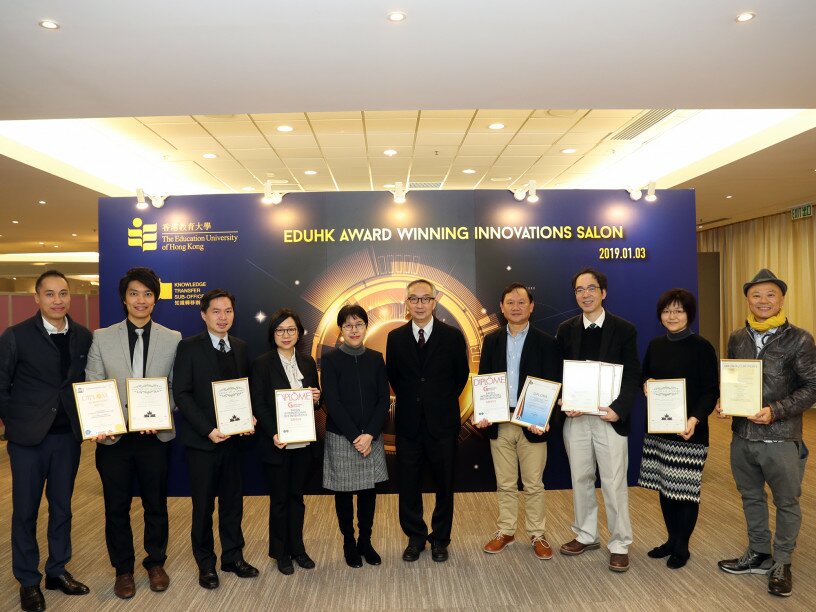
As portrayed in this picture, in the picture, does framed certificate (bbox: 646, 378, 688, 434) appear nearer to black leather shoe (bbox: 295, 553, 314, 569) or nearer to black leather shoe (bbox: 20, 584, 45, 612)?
black leather shoe (bbox: 295, 553, 314, 569)

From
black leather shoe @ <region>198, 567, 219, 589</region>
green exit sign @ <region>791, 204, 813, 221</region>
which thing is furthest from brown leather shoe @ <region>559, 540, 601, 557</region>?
green exit sign @ <region>791, 204, 813, 221</region>

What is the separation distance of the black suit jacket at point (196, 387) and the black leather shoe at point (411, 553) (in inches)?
54.2

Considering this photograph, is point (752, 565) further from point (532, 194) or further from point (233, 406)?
point (233, 406)

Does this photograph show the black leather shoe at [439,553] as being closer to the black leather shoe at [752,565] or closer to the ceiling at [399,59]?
the black leather shoe at [752,565]

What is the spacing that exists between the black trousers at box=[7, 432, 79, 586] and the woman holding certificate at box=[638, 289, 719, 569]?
351 centimetres

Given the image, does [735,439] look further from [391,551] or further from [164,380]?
[164,380]

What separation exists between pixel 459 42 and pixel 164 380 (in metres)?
2.62

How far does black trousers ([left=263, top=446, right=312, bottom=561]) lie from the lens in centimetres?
372

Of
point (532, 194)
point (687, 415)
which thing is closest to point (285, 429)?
point (687, 415)

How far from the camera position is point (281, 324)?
3.76 m

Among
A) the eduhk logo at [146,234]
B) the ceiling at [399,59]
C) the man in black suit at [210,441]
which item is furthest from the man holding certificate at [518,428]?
the eduhk logo at [146,234]

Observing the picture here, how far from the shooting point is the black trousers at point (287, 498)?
372cm

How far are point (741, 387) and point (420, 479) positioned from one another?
6.63ft

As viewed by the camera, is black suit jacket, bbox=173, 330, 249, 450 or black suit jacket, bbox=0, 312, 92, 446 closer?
black suit jacket, bbox=0, 312, 92, 446
